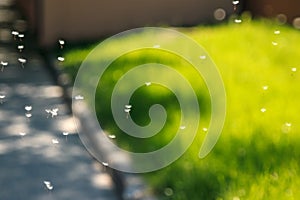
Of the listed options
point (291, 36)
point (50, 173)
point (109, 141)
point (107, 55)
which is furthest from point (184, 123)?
point (291, 36)

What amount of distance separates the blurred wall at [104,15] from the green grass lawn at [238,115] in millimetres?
456

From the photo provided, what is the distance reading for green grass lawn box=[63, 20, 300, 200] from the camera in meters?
4.84

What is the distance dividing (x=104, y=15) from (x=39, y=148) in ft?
9.67

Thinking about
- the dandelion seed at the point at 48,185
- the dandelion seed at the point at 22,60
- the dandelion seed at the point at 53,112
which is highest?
the dandelion seed at the point at 48,185

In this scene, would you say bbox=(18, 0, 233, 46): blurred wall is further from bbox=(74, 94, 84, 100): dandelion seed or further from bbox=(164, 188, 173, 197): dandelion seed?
bbox=(164, 188, 173, 197): dandelion seed

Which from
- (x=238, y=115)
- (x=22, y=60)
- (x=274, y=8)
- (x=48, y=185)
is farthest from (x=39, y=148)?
(x=274, y=8)

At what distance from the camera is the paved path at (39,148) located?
204 inches

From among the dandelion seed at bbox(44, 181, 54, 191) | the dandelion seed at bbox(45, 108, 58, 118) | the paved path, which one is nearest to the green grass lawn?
the paved path

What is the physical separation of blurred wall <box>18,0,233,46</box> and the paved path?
22.7 inches

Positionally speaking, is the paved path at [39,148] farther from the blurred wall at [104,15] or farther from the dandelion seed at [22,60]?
the blurred wall at [104,15]

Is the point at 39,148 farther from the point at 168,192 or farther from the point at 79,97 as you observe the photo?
the point at 168,192

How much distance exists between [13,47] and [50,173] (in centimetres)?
328

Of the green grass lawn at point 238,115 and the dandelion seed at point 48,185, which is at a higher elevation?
the green grass lawn at point 238,115

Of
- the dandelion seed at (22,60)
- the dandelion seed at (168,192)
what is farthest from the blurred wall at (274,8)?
the dandelion seed at (168,192)
